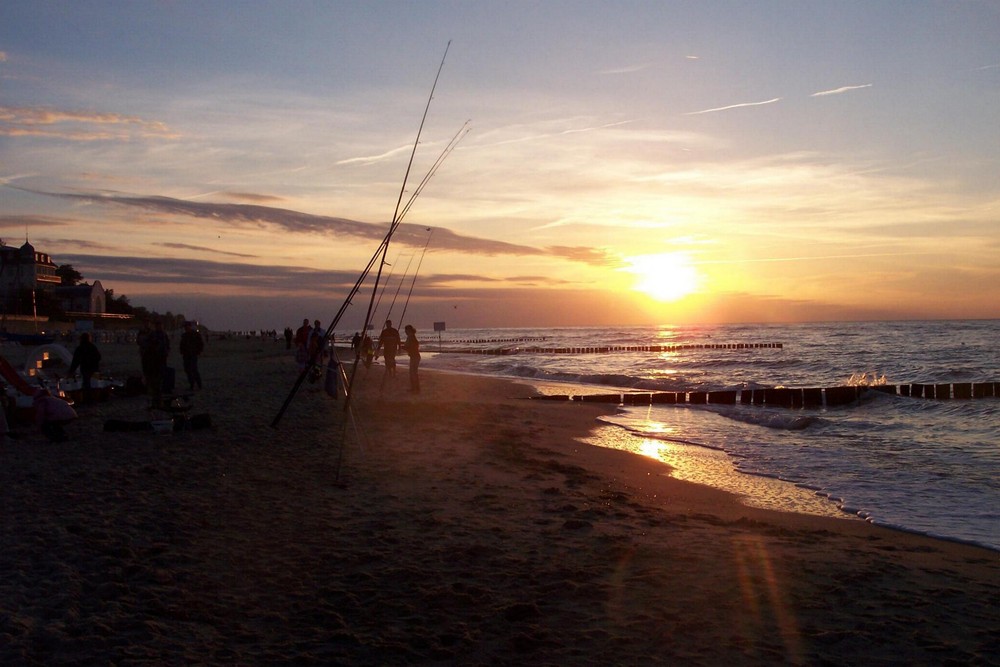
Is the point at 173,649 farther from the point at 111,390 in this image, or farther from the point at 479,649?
the point at 111,390

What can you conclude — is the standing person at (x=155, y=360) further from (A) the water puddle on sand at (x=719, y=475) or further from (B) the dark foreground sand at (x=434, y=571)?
(A) the water puddle on sand at (x=719, y=475)

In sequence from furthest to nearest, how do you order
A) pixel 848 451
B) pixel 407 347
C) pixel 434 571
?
1. pixel 407 347
2. pixel 848 451
3. pixel 434 571

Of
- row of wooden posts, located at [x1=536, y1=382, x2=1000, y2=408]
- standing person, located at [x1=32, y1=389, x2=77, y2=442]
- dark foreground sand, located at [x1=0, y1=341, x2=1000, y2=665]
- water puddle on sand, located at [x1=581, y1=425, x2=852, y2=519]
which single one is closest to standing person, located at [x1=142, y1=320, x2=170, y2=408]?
standing person, located at [x1=32, y1=389, x2=77, y2=442]

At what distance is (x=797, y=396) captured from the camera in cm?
2253

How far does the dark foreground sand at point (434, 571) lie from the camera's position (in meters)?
4.24

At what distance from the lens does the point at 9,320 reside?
4897 cm

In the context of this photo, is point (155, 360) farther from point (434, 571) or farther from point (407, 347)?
point (434, 571)

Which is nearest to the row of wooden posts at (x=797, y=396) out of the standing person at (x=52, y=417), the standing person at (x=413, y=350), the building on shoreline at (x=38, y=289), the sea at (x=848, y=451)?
the sea at (x=848, y=451)

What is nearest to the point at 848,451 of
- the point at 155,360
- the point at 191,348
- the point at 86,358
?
the point at 155,360

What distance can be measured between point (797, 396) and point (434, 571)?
1944 cm

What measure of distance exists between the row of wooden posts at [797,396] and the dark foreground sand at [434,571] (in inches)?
508

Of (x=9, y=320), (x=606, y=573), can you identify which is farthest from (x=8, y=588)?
(x=9, y=320)

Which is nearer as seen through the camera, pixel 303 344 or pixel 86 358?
pixel 86 358

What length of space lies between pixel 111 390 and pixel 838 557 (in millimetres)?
14423
